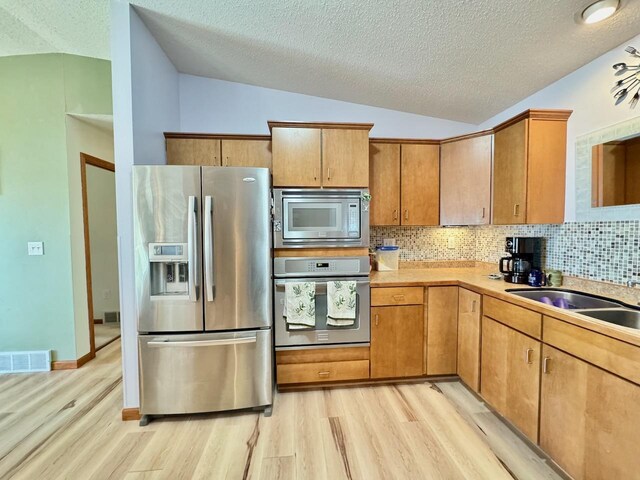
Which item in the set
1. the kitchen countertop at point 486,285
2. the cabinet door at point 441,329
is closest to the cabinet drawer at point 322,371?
the cabinet door at point 441,329

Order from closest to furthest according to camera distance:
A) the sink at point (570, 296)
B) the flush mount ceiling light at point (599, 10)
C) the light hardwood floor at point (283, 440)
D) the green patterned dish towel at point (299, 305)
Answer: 1. the flush mount ceiling light at point (599, 10)
2. the light hardwood floor at point (283, 440)
3. the sink at point (570, 296)
4. the green patterned dish towel at point (299, 305)

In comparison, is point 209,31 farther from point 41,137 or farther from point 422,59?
point 41,137

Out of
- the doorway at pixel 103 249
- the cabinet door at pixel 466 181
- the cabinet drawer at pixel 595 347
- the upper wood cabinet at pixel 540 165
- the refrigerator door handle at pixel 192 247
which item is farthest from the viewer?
the doorway at pixel 103 249

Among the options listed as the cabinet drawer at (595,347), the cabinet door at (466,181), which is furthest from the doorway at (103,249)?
the cabinet drawer at (595,347)

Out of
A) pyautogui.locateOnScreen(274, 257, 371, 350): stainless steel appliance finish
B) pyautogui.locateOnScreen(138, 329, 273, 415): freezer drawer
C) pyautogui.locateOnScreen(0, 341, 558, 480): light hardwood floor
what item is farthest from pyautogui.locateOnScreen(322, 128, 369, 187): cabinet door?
pyautogui.locateOnScreen(0, 341, 558, 480): light hardwood floor

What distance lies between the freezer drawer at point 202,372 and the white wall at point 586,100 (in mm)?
2576

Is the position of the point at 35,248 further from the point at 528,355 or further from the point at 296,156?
the point at 528,355

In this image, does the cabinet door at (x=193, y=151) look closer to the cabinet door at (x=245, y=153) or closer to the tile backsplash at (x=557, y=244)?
the cabinet door at (x=245, y=153)

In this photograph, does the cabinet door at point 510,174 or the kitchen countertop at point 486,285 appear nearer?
the kitchen countertop at point 486,285

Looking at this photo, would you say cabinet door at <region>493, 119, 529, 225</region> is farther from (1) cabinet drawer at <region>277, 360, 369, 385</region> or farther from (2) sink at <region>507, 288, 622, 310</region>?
(1) cabinet drawer at <region>277, 360, 369, 385</region>

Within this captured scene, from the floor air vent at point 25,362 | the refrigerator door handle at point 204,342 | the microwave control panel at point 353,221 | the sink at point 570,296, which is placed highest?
the microwave control panel at point 353,221

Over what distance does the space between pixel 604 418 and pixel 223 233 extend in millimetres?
2202

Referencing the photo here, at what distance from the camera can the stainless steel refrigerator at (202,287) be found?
1785 millimetres

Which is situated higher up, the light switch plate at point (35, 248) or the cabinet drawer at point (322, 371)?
the light switch plate at point (35, 248)
